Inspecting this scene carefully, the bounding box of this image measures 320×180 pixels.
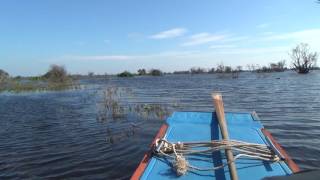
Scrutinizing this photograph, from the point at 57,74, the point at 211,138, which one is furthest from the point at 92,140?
the point at 57,74

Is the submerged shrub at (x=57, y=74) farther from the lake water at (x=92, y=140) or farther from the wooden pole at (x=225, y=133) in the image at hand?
the wooden pole at (x=225, y=133)

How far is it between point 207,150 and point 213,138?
3.96 feet

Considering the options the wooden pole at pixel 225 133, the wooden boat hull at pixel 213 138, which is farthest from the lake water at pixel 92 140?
the wooden pole at pixel 225 133

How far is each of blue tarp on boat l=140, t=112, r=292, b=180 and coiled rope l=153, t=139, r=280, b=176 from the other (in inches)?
3.8

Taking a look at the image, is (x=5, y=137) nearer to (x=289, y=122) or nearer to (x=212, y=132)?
(x=212, y=132)

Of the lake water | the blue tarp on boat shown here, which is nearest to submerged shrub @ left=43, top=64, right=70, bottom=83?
the lake water

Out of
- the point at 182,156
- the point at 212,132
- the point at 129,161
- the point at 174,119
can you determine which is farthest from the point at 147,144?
the point at 182,156

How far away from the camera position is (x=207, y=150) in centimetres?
554

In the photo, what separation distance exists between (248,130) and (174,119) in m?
1.72

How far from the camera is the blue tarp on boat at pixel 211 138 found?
5055mm

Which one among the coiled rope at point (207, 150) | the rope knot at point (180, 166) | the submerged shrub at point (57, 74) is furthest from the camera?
the submerged shrub at point (57, 74)

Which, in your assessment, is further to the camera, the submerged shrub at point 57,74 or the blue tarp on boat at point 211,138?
the submerged shrub at point 57,74

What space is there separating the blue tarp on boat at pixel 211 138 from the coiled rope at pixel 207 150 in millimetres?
95

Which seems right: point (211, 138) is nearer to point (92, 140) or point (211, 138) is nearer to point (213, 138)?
point (213, 138)
